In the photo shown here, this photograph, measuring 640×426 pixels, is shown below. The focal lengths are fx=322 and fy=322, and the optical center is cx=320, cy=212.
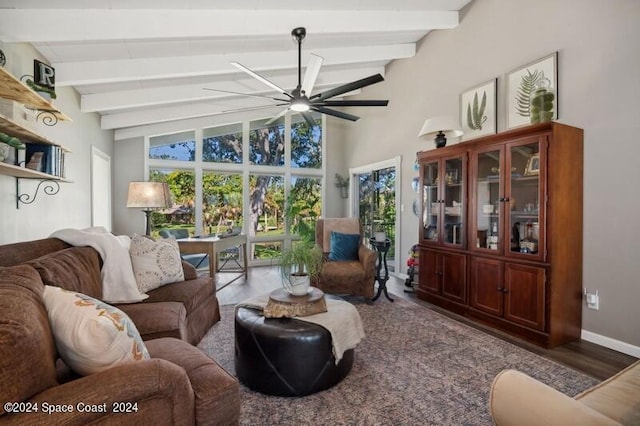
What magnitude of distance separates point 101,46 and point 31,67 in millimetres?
585

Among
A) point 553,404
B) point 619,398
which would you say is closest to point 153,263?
point 553,404

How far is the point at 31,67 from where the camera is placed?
2691 mm

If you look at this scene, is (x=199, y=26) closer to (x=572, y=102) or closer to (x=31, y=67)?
(x=31, y=67)

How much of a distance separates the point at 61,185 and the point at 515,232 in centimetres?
445

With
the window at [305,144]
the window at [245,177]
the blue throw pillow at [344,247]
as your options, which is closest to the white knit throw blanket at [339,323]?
the blue throw pillow at [344,247]

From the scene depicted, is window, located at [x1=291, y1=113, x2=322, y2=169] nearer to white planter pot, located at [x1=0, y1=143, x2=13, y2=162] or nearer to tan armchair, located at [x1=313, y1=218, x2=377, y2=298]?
tan armchair, located at [x1=313, y1=218, x2=377, y2=298]

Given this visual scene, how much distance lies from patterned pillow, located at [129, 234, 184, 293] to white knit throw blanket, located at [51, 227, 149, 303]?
14 cm

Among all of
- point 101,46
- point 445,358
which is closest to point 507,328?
point 445,358

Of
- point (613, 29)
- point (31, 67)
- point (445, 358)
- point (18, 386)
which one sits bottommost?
point (445, 358)

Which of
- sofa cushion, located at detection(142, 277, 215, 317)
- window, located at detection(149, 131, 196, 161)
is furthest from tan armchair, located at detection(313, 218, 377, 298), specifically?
window, located at detection(149, 131, 196, 161)

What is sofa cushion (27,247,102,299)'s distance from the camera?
1612 mm

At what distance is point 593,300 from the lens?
2.73 m

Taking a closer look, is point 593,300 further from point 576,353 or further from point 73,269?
point 73,269

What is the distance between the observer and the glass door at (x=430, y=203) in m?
3.94
